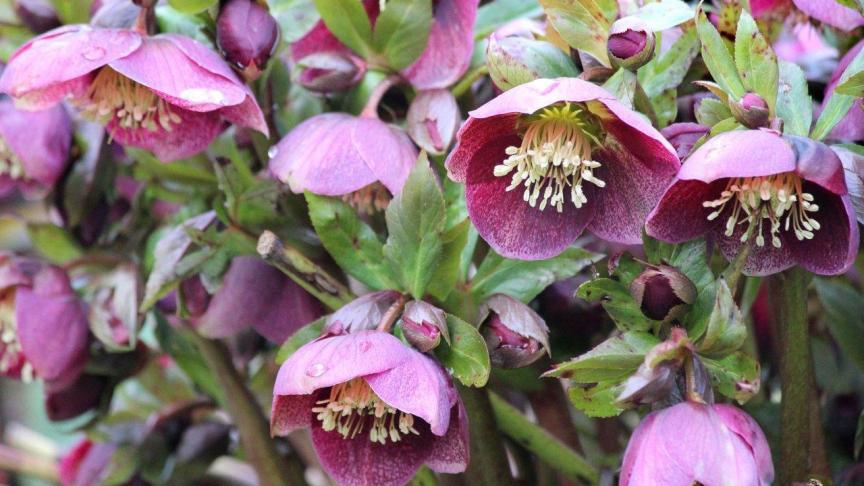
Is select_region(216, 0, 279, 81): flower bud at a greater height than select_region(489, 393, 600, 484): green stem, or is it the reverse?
select_region(216, 0, 279, 81): flower bud

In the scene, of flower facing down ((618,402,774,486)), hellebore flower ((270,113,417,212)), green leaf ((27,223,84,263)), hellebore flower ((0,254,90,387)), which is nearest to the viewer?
flower facing down ((618,402,774,486))

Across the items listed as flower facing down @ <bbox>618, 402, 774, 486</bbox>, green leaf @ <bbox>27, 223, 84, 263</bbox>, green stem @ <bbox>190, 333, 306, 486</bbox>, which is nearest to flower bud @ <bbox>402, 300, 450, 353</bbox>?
flower facing down @ <bbox>618, 402, 774, 486</bbox>

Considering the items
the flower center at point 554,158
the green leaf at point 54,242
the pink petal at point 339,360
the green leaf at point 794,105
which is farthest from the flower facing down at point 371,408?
the green leaf at point 54,242

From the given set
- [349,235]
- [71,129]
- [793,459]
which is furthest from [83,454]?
[793,459]

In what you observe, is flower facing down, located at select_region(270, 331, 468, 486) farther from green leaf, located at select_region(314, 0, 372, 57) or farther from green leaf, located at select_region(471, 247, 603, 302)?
green leaf, located at select_region(314, 0, 372, 57)

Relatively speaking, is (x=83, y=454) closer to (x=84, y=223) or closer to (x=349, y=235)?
(x=84, y=223)
